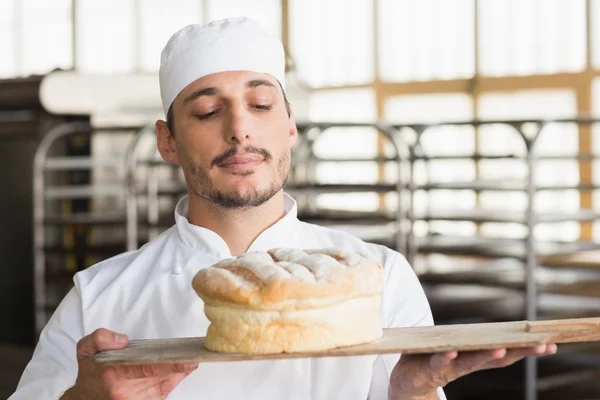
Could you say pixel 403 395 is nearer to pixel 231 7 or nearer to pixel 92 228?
pixel 92 228

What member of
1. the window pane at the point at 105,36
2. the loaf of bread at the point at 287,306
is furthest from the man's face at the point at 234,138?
the window pane at the point at 105,36

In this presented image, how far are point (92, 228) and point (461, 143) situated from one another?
11.8 ft

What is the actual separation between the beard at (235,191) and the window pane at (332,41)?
6.99 metres

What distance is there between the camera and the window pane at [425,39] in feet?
25.7

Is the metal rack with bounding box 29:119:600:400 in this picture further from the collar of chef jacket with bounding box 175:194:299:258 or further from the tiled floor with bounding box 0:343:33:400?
the collar of chef jacket with bounding box 175:194:299:258

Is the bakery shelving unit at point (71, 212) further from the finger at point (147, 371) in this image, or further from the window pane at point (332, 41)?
the finger at point (147, 371)

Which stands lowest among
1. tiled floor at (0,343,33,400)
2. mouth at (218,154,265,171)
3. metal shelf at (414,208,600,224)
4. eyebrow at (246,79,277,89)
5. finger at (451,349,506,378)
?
tiled floor at (0,343,33,400)

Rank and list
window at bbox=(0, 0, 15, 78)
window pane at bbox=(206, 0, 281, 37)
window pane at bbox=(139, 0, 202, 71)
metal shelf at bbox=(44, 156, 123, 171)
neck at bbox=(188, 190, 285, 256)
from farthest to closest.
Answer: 1. window at bbox=(0, 0, 15, 78)
2. window pane at bbox=(139, 0, 202, 71)
3. window pane at bbox=(206, 0, 281, 37)
4. metal shelf at bbox=(44, 156, 123, 171)
5. neck at bbox=(188, 190, 285, 256)

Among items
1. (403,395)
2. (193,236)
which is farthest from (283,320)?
(193,236)

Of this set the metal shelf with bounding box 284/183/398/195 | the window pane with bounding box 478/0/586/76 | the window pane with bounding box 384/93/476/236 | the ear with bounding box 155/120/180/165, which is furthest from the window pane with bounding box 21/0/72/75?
the ear with bounding box 155/120/180/165

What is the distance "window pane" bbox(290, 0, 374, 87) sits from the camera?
28.2 feet

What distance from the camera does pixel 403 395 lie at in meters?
1.47

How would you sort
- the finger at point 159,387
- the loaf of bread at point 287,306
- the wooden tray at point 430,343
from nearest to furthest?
the wooden tray at point 430,343 → the loaf of bread at point 287,306 → the finger at point 159,387

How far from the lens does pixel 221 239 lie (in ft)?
5.73
